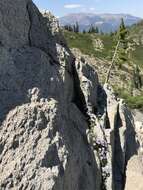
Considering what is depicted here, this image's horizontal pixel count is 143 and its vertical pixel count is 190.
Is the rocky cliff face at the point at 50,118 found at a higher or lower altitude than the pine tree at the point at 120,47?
higher

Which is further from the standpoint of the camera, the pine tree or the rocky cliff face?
the pine tree

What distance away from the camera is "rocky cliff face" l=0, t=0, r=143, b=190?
11.2 m

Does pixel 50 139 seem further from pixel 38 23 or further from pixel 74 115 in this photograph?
pixel 38 23

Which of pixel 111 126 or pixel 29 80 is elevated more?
pixel 29 80

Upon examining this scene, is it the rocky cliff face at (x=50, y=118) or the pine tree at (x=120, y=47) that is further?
the pine tree at (x=120, y=47)

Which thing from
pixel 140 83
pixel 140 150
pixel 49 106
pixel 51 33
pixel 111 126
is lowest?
pixel 140 83

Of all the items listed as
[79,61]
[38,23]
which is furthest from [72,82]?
[38,23]

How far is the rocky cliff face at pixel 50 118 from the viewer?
36.6 ft

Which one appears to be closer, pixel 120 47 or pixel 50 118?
pixel 50 118

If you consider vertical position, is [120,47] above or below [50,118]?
below

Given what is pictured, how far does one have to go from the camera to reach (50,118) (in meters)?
12.0

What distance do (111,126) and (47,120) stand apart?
5.52m

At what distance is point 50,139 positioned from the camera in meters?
11.7

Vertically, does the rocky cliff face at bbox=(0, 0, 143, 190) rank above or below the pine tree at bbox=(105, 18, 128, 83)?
above
